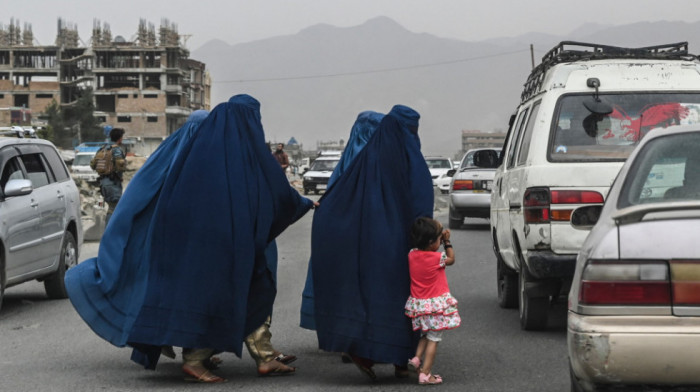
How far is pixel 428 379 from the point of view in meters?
6.59

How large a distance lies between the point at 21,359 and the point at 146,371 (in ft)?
3.62

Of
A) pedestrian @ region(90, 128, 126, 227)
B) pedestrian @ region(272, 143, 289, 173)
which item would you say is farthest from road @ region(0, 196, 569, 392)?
pedestrian @ region(272, 143, 289, 173)

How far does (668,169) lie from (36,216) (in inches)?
295

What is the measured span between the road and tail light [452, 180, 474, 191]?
987 cm

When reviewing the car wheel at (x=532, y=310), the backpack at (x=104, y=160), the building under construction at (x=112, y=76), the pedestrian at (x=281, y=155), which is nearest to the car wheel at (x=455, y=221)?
the pedestrian at (x=281, y=155)

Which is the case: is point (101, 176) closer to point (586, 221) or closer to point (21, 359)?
point (21, 359)

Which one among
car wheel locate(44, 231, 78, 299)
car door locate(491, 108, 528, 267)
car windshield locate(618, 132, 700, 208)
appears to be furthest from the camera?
car wheel locate(44, 231, 78, 299)

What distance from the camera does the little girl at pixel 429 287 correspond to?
645 cm

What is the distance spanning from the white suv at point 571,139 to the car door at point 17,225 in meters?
4.57

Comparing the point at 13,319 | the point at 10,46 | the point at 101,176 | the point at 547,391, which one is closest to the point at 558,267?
the point at 547,391

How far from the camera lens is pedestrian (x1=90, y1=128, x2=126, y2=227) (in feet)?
53.1

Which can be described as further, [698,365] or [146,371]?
[146,371]

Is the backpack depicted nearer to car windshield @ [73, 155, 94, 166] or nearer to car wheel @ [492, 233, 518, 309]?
car wheel @ [492, 233, 518, 309]

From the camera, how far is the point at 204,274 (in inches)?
256
